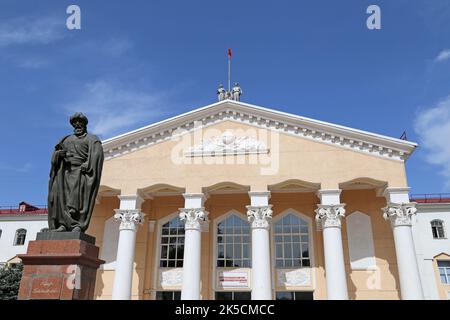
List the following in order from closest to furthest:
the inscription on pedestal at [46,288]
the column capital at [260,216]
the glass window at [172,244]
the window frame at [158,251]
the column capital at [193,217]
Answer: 1. the inscription on pedestal at [46,288]
2. the column capital at [260,216]
3. the column capital at [193,217]
4. the window frame at [158,251]
5. the glass window at [172,244]

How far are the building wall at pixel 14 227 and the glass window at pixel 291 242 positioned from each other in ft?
80.7

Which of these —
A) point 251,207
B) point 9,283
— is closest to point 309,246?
point 251,207

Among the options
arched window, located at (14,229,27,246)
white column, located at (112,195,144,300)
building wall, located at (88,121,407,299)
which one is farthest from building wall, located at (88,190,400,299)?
arched window, located at (14,229,27,246)

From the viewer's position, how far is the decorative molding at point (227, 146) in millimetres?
20047

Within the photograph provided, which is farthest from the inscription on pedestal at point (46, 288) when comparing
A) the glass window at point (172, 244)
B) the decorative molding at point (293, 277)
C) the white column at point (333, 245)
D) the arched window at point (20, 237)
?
the arched window at point (20, 237)

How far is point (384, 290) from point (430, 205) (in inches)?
678

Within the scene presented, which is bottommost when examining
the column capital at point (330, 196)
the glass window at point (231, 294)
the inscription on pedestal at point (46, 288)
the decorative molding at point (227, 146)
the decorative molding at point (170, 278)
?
the inscription on pedestal at point (46, 288)

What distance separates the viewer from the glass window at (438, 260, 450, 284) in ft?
101

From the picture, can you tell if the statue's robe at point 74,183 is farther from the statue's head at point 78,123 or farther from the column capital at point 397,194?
the column capital at point 397,194

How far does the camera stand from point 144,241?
72.2 ft

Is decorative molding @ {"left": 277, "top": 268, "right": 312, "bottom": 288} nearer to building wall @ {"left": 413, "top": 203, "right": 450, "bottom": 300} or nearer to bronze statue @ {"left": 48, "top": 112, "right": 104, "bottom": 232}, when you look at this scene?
building wall @ {"left": 413, "top": 203, "right": 450, "bottom": 300}

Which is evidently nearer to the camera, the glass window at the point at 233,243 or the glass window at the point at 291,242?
the glass window at the point at 291,242

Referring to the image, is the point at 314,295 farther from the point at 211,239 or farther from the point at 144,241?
the point at 144,241
